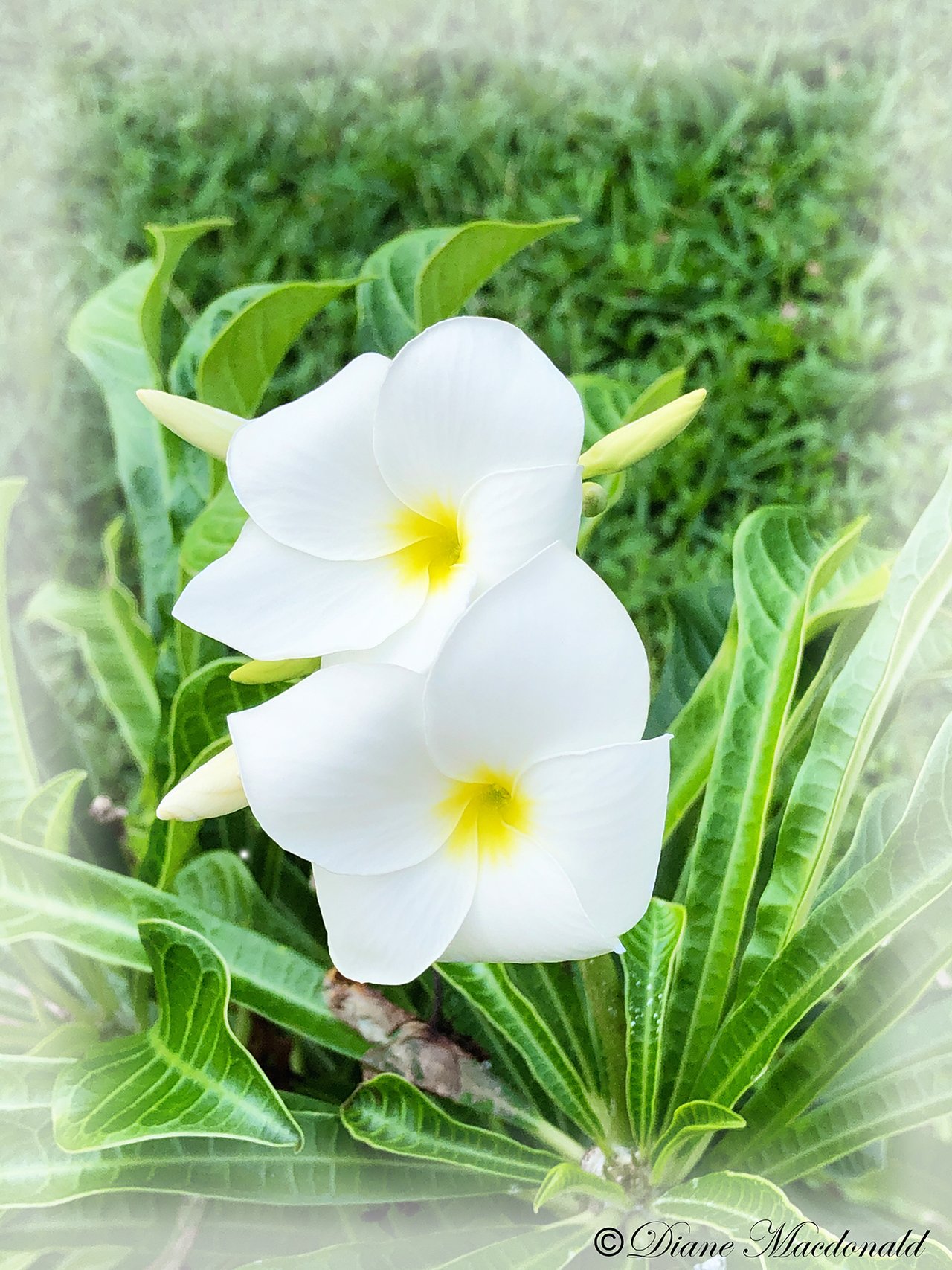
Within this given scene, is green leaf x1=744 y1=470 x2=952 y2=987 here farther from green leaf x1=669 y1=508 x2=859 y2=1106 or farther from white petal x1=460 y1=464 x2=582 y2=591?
white petal x1=460 y1=464 x2=582 y2=591

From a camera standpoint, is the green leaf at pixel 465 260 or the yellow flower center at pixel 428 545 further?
the green leaf at pixel 465 260

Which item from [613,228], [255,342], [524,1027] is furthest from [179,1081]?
[613,228]

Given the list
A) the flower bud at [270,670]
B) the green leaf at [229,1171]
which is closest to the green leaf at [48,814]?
the green leaf at [229,1171]

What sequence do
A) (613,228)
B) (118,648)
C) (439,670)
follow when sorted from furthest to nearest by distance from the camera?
(613,228) < (118,648) < (439,670)

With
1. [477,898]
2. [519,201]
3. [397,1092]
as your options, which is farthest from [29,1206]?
[519,201]

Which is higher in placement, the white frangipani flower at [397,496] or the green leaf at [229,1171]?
the white frangipani flower at [397,496]

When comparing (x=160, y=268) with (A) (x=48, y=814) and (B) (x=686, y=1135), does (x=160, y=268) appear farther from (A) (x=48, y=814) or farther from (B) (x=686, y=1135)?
(B) (x=686, y=1135)

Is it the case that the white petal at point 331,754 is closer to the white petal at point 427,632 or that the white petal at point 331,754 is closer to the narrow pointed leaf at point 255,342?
the white petal at point 427,632
